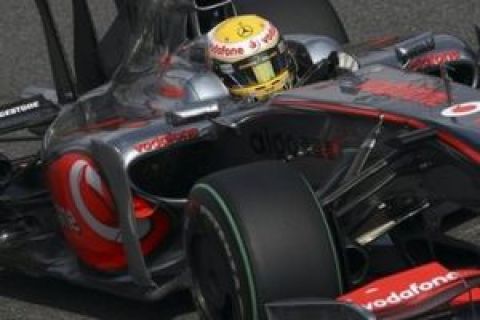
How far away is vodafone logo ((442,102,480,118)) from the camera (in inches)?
164

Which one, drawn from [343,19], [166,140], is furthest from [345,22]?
[166,140]

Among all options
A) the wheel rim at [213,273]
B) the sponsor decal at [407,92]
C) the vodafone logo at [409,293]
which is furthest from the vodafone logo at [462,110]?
the wheel rim at [213,273]

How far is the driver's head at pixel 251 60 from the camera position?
5148mm

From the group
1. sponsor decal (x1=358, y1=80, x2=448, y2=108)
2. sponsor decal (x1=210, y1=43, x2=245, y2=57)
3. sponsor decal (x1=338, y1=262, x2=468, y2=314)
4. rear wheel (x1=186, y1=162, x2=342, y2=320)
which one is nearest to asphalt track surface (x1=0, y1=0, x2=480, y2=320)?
sponsor decal (x1=210, y1=43, x2=245, y2=57)

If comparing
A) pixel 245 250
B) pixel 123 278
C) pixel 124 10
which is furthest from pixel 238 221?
pixel 124 10

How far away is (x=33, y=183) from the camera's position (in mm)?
6250

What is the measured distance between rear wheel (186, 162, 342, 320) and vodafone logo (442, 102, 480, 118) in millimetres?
507

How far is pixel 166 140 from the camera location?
16.2 feet

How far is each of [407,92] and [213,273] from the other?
34.6 inches

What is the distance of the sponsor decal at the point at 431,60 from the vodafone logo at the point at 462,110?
3.82 feet

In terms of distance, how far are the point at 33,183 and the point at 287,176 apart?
2.43 meters

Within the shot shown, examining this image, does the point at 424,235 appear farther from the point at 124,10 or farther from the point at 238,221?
the point at 124,10

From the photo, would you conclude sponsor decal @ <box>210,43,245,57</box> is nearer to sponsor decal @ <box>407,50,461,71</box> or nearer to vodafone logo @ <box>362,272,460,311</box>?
sponsor decal @ <box>407,50,461,71</box>

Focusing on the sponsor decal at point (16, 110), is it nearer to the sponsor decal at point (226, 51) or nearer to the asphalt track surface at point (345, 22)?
the sponsor decal at point (226, 51)
